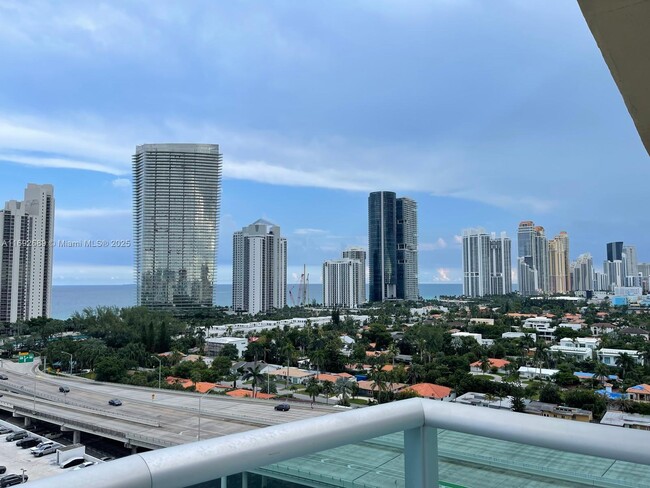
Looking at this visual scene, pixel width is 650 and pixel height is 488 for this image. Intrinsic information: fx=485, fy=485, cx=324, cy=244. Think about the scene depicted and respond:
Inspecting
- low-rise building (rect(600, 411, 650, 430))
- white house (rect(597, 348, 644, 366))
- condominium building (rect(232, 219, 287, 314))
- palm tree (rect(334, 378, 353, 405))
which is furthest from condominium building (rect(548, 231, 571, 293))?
palm tree (rect(334, 378, 353, 405))

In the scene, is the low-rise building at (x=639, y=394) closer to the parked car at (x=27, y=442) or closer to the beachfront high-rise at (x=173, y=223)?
the parked car at (x=27, y=442)

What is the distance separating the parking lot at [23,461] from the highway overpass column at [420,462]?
21.3 ft

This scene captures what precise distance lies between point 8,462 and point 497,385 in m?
8.06

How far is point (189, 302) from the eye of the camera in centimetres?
2367

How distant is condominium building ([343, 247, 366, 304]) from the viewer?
38.2 metres

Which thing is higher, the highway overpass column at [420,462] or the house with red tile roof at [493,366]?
the highway overpass column at [420,462]

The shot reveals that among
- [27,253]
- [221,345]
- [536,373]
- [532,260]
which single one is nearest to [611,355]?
[536,373]

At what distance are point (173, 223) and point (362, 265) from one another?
19.7 m

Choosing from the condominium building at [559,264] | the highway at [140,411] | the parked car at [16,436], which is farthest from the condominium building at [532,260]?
the parked car at [16,436]

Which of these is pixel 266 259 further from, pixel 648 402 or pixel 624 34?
pixel 624 34

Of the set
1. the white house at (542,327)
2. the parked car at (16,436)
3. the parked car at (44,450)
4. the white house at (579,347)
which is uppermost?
the white house at (542,327)

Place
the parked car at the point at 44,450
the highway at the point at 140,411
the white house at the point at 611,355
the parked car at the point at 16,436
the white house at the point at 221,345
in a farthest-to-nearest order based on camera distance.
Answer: the white house at the point at 221,345 → the white house at the point at 611,355 → the parked car at the point at 16,436 → the parked car at the point at 44,450 → the highway at the point at 140,411

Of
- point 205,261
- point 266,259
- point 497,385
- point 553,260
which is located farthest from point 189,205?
point 553,260

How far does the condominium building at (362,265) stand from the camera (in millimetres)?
38250
